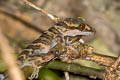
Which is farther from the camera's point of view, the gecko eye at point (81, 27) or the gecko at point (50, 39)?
the gecko eye at point (81, 27)

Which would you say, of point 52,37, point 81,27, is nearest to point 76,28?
point 81,27

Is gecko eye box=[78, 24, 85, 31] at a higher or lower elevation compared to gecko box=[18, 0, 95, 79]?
higher

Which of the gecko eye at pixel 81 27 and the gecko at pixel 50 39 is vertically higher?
the gecko eye at pixel 81 27

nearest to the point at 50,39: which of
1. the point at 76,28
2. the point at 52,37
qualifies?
the point at 52,37

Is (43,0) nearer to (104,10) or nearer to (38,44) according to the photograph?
(104,10)

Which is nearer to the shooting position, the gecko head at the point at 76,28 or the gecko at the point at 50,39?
the gecko at the point at 50,39

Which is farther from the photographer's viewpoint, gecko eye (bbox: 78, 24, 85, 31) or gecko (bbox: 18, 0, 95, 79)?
gecko eye (bbox: 78, 24, 85, 31)

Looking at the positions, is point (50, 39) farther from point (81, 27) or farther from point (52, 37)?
point (81, 27)

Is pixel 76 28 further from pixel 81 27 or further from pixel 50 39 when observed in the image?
pixel 50 39

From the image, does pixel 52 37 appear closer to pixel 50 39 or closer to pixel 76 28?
pixel 50 39
